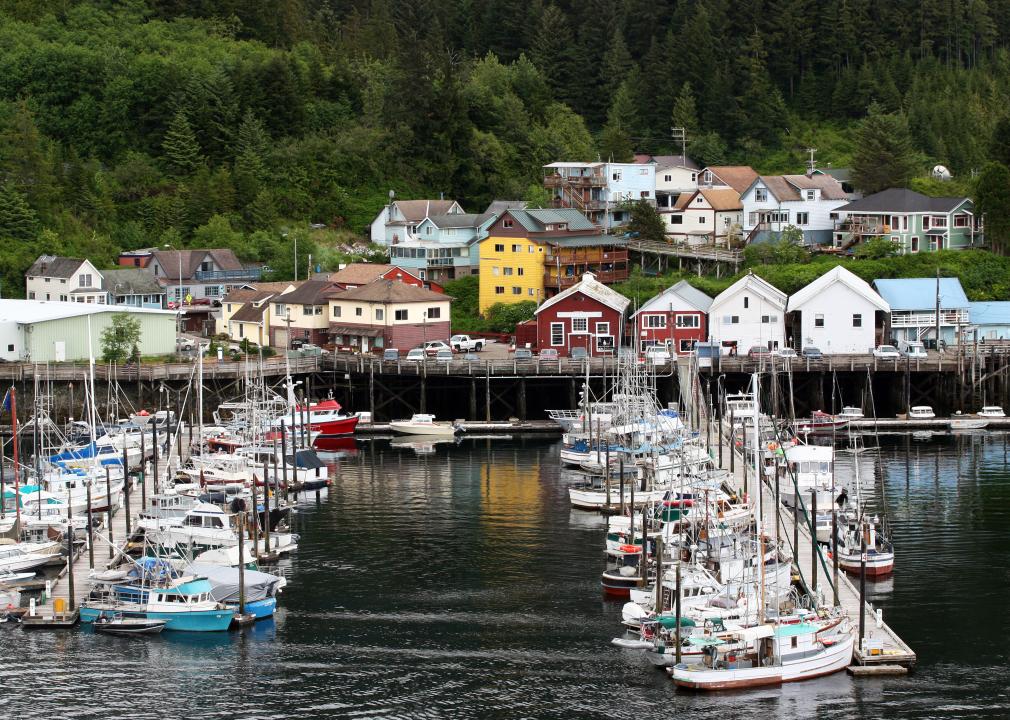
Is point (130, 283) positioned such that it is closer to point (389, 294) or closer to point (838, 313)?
point (389, 294)

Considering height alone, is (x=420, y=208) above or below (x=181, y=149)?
below

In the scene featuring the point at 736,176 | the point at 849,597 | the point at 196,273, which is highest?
the point at 736,176

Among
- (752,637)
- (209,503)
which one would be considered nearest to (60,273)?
(209,503)

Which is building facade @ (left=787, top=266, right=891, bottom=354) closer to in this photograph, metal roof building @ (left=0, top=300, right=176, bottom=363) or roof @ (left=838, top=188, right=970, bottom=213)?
roof @ (left=838, top=188, right=970, bottom=213)

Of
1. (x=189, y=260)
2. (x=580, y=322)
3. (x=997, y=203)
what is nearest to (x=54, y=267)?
(x=189, y=260)

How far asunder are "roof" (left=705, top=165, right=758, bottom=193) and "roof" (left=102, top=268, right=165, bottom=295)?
33327 mm

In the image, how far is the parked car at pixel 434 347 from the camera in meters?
89.6

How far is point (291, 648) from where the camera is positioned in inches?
1950

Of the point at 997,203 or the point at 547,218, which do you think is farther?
the point at 547,218

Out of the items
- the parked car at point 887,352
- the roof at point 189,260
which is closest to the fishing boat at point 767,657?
the parked car at point 887,352

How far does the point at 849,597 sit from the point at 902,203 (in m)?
54.4

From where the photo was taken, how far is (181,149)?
11594 cm

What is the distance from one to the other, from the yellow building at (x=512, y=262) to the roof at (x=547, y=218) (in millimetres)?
76

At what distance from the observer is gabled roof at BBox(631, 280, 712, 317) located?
3524 inches
